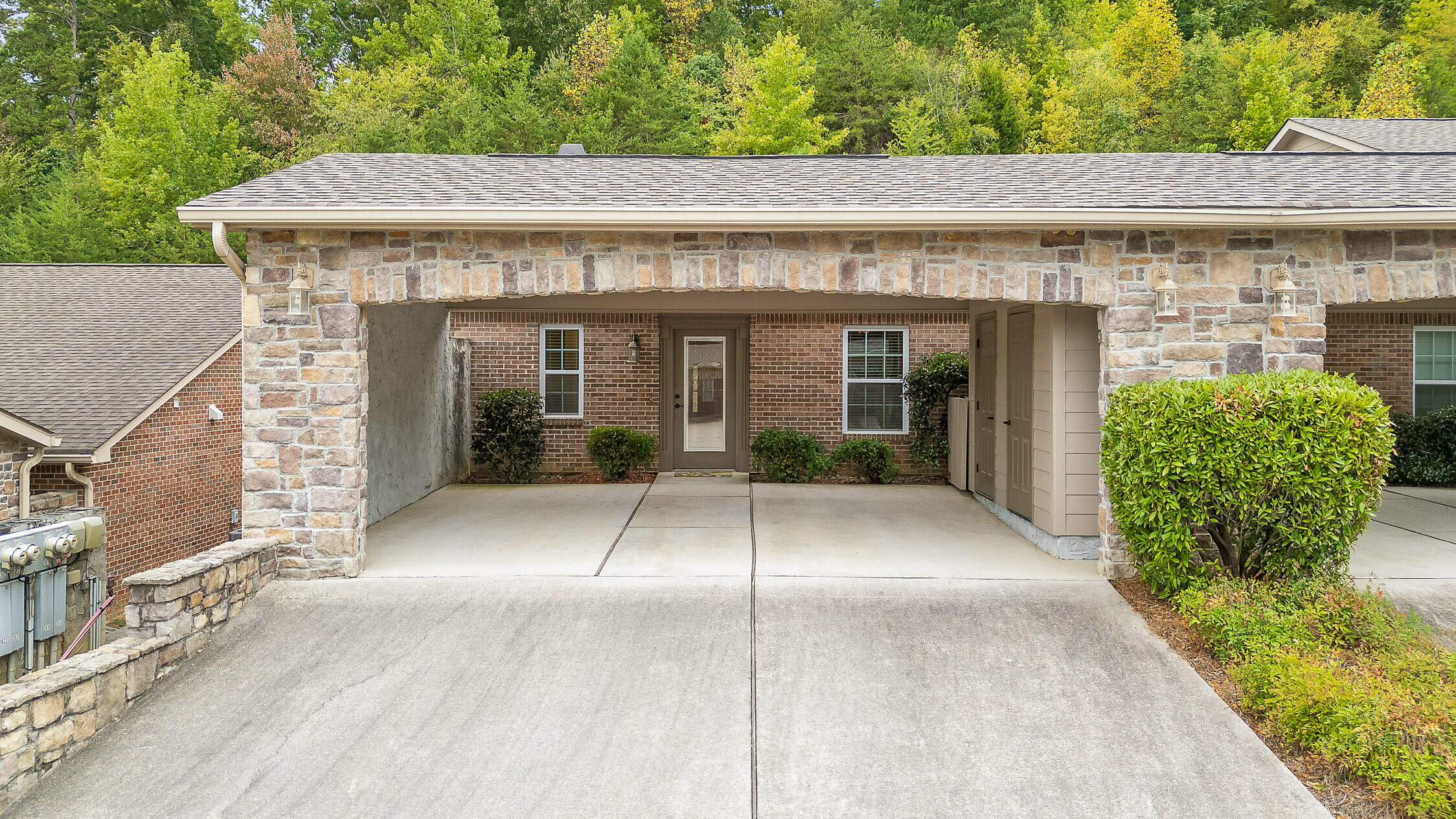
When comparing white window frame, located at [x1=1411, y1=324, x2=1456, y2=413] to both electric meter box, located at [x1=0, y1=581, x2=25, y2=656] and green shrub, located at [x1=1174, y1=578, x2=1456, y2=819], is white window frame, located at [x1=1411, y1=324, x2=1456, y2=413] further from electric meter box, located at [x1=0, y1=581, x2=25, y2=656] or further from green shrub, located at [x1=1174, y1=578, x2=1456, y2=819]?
electric meter box, located at [x1=0, y1=581, x2=25, y2=656]

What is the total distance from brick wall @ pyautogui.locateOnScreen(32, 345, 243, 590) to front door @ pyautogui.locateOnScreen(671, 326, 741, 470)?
5.60 metres

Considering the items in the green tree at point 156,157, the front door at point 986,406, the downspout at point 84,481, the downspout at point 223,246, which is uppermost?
the green tree at point 156,157

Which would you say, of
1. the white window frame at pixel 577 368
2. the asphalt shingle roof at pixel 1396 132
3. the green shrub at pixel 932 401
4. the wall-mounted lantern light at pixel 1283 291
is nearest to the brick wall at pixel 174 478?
the white window frame at pixel 577 368

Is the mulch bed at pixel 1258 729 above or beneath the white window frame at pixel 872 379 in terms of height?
beneath

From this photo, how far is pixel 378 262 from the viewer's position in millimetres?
5883

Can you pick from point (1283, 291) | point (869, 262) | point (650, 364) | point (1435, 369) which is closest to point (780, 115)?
point (650, 364)

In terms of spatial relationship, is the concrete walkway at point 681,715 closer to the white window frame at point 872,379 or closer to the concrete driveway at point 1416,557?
the concrete driveway at point 1416,557

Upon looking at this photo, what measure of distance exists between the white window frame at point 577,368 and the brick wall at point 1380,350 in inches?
387

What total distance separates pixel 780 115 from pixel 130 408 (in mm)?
18257

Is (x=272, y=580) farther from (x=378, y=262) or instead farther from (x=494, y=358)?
(x=494, y=358)

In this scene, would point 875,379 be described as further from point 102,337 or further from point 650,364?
point 102,337

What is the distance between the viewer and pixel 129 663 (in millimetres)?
4410

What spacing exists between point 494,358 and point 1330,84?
2735 centimetres

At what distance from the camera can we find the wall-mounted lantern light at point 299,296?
5781mm
